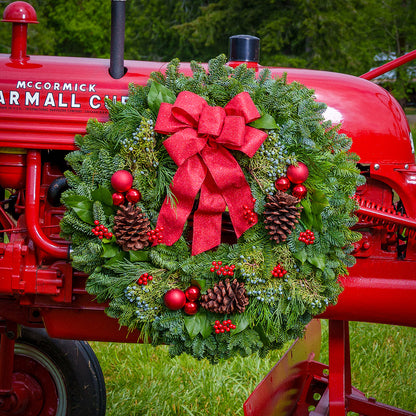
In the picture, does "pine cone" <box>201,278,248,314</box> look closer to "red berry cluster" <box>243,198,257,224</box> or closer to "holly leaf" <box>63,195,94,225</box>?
"red berry cluster" <box>243,198,257,224</box>

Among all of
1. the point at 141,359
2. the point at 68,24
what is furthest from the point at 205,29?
the point at 141,359

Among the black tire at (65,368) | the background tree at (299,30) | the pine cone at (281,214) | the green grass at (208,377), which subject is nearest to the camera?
the pine cone at (281,214)

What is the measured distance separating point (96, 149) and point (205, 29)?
966 centimetres

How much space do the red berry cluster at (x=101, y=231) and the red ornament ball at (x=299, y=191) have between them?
0.52m

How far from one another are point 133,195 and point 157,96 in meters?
A: 0.29

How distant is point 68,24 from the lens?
1260 cm

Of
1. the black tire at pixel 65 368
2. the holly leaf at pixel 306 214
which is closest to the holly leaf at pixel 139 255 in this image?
the holly leaf at pixel 306 214

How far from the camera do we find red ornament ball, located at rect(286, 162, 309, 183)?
1673mm

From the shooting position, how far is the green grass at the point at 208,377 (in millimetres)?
2938

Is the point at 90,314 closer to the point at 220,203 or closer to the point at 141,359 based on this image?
the point at 220,203

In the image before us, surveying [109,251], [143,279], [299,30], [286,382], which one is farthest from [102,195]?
[299,30]

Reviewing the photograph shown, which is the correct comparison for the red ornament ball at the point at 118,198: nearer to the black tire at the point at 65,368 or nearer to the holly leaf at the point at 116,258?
the holly leaf at the point at 116,258

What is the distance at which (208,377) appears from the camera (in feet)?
10.3

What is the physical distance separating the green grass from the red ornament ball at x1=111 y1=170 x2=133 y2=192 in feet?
4.95
